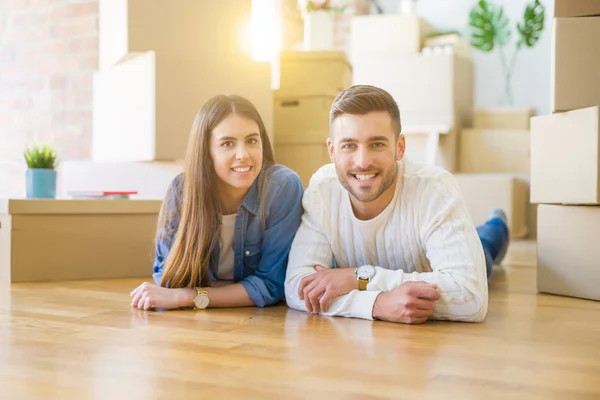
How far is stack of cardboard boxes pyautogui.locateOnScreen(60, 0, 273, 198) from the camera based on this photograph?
245 cm

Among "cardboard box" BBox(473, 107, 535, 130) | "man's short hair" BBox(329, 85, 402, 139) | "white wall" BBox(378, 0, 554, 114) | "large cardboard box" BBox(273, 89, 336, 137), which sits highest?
"white wall" BBox(378, 0, 554, 114)

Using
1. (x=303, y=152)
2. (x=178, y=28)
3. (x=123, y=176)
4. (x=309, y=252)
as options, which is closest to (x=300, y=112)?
(x=303, y=152)

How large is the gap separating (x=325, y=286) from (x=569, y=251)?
0.78 meters

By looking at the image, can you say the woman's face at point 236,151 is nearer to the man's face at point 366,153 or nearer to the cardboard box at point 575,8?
the man's face at point 366,153

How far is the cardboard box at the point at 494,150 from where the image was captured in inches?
170

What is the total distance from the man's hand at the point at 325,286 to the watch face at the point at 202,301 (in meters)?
0.24

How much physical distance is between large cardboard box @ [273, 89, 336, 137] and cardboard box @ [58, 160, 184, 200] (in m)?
0.53

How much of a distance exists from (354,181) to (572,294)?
2.66ft

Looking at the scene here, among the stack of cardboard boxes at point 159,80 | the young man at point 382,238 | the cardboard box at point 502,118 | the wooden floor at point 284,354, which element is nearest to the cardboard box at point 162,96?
the stack of cardboard boxes at point 159,80

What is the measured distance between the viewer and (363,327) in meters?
1.46

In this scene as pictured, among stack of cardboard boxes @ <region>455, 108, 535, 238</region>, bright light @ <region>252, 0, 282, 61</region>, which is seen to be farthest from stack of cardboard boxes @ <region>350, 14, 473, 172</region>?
bright light @ <region>252, 0, 282, 61</region>

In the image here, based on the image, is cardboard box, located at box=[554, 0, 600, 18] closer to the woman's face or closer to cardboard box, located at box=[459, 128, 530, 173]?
the woman's face

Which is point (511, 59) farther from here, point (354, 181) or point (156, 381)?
point (156, 381)

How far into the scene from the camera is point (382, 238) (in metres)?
1.62
